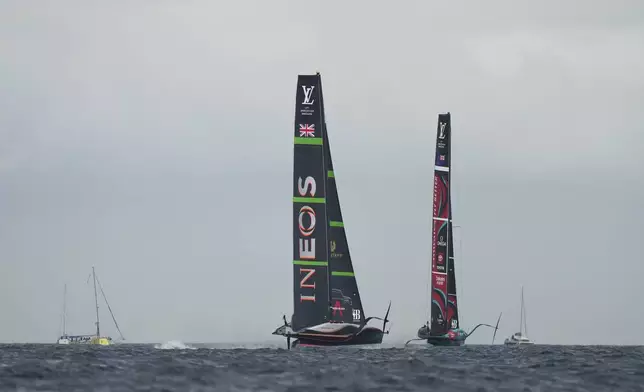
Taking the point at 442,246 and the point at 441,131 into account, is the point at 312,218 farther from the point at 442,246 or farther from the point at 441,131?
the point at 442,246

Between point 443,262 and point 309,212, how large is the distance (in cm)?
3130

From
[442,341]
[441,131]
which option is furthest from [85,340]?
[441,131]

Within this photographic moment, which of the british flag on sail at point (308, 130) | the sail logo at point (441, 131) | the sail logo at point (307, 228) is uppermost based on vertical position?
the sail logo at point (441, 131)

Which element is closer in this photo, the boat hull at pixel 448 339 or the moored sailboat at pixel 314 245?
the moored sailboat at pixel 314 245

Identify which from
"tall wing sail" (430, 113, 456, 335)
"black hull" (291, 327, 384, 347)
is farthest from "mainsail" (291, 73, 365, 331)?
"tall wing sail" (430, 113, 456, 335)

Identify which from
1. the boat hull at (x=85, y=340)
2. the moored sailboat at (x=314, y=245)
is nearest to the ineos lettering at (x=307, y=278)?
the moored sailboat at (x=314, y=245)

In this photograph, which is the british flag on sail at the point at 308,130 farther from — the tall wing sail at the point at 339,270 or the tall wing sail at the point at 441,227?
the tall wing sail at the point at 441,227

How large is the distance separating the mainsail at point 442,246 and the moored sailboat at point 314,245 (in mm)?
25621

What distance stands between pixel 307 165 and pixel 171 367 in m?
28.0

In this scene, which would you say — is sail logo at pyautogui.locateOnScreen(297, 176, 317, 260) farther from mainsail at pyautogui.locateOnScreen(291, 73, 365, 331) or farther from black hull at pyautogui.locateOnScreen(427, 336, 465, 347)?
black hull at pyautogui.locateOnScreen(427, 336, 465, 347)

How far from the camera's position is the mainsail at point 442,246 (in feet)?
339

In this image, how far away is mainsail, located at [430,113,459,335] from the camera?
103375mm

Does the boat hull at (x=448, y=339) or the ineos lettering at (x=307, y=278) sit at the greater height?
the ineos lettering at (x=307, y=278)

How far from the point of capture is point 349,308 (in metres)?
79.9
